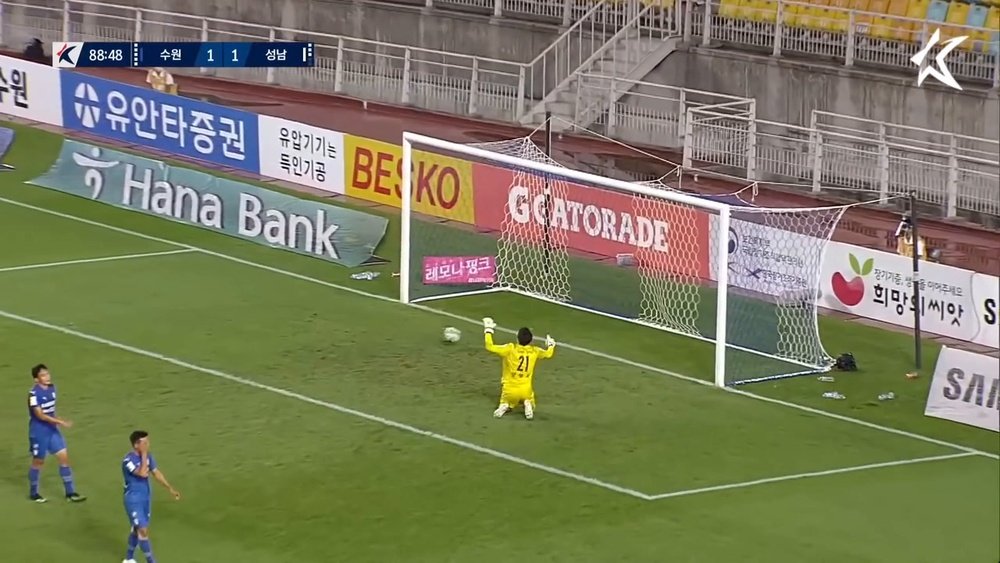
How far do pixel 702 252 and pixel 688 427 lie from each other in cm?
567

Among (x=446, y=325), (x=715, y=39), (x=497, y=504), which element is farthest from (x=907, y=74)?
(x=497, y=504)

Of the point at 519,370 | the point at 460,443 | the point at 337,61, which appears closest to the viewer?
the point at 460,443

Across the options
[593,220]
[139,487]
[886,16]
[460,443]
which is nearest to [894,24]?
[886,16]

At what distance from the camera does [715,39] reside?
39.4m

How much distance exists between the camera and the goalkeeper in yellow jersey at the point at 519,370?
2341 cm

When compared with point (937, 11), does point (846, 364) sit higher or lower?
lower

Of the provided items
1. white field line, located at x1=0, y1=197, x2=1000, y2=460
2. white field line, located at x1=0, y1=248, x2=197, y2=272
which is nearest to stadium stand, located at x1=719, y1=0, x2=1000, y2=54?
white field line, located at x1=0, y1=197, x2=1000, y2=460

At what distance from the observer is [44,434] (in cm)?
2030

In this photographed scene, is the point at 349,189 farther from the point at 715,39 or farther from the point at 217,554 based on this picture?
the point at 217,554

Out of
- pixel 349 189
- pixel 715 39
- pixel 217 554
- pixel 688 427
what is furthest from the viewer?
pixel 715 39

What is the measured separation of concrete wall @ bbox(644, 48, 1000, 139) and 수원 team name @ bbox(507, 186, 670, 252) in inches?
307

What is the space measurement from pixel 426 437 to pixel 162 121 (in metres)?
16.8

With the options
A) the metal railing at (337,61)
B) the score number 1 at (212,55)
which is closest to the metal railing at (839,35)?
the metal railing at (337,61)

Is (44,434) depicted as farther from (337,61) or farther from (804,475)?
(337,61)
